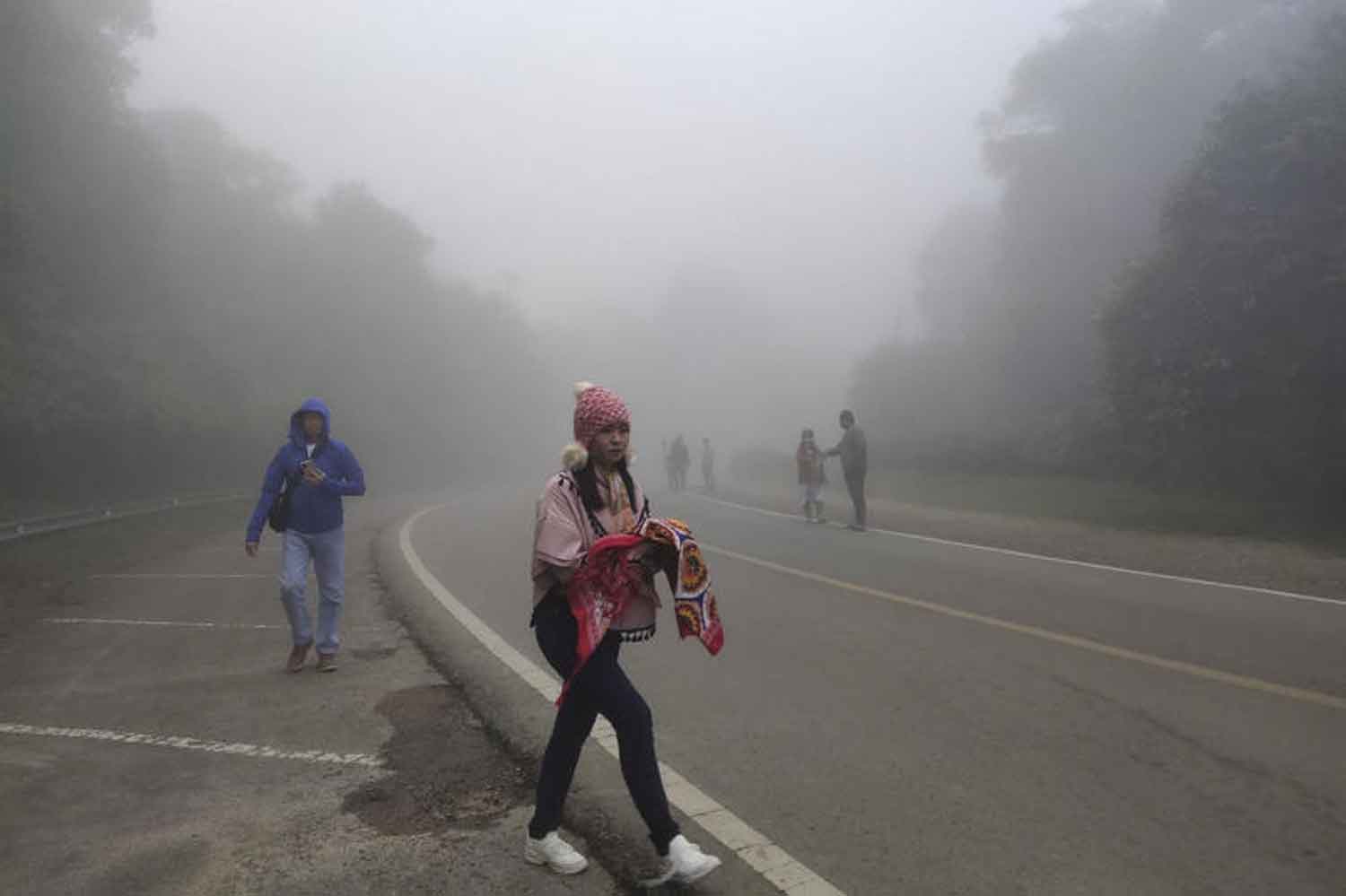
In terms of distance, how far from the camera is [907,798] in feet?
14.3

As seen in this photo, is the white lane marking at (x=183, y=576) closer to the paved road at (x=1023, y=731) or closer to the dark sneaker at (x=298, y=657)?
the paved road at (x=1023, y=731)

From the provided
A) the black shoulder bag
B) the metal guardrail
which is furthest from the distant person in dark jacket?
the metal guardrail

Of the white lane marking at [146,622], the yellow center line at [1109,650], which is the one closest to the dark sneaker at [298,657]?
the white lane marking at [146,622]

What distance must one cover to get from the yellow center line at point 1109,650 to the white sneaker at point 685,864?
3.90 m

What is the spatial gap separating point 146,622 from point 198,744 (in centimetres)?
439

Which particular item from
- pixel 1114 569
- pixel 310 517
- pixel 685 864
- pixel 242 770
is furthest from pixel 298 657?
pixel 1114 569

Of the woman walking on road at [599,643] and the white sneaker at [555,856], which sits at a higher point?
the woman walking on road at [599,643]

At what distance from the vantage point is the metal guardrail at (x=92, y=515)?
14273 millimetres

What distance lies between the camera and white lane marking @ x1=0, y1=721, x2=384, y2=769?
505 cm

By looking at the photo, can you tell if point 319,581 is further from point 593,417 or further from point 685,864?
point 685,864

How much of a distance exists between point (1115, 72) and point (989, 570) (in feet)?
98.9

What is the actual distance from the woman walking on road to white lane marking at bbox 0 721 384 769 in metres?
1.55

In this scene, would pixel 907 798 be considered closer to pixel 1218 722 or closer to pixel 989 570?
pixel 1218 722

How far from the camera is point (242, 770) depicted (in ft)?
16.3
